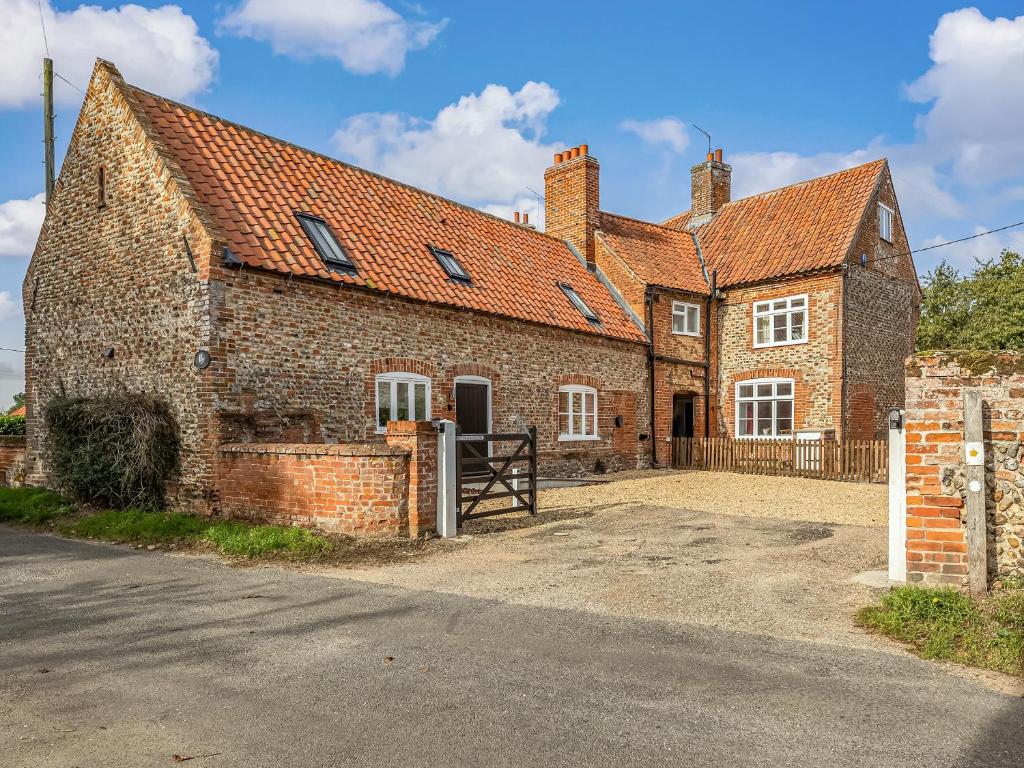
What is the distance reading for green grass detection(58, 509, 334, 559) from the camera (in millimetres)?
9344

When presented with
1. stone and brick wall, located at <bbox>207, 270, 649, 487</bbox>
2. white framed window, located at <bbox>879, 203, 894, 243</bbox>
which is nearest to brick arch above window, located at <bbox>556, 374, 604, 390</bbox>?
stone and brick wall, located at <bbox>207, 270, 649, 487</bbox>

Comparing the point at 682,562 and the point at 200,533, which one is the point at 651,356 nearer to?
the point at 682,562

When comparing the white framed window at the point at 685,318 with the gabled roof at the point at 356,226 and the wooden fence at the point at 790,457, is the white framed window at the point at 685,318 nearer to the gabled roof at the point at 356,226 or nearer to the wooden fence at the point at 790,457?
the gabled roof at the point at 356,226

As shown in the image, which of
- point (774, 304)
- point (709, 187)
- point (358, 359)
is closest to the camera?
point (358, 359)

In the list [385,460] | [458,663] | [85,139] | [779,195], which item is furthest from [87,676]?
[779,195]

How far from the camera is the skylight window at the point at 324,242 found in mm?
14031

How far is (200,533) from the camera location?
34.6ft

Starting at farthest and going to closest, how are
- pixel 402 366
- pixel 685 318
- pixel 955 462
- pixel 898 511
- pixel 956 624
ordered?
1. pixel 685 318
2. pixel 402 366
3. pixel 898 511
4. pixel 955 462
5. pixel 956 624

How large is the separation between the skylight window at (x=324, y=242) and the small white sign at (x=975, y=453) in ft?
35.6

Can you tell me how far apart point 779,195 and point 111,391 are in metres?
21.8

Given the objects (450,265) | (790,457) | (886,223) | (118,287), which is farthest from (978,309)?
(118,287)

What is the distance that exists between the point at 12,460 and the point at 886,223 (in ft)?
82.4

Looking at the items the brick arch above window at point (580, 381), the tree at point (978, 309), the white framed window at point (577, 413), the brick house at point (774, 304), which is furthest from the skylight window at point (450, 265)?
the tree at point (978, 309)

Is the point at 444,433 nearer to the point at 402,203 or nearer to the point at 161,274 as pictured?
the point at 161,274
